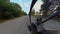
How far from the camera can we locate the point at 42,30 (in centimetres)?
71

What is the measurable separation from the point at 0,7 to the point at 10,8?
0.69 metres

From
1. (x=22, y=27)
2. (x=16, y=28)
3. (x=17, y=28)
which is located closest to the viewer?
(x=22, y=27)

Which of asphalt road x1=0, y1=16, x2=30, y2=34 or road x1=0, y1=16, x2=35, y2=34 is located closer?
road x1=0, y1=16, x2=35, y2=34

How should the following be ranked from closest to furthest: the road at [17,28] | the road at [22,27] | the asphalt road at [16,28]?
the road at [22,27], the road at [17,28], the asphalt road at [16,28]

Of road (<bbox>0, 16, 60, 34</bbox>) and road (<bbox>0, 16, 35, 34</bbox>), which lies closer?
road (<bbox>0, 16, 60, 34</bbox>)

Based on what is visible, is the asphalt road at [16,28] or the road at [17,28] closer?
the road at [17,28]

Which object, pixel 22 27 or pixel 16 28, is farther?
pixel 16 28

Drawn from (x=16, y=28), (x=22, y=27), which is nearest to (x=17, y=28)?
(x=16, y=28)

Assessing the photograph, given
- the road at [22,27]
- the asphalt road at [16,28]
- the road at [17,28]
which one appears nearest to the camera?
the road at [22,27]

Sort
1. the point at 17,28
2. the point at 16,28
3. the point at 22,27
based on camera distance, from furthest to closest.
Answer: the point at 16,28 → the point at 17,28 → the point at 22,27

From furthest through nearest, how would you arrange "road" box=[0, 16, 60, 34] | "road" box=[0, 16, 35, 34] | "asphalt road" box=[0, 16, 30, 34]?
"asphalt road" box=[0, 16, 30, 34] → "road" box=[0, 16, 35, 34] → "road" box=[0, 16, 60, 34]

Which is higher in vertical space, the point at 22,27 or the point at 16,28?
the point at 22,27

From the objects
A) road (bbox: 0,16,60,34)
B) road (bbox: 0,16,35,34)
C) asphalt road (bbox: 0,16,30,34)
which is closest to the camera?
road (bbox: 0,16,60,34)

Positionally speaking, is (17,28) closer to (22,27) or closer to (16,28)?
(16,28)
